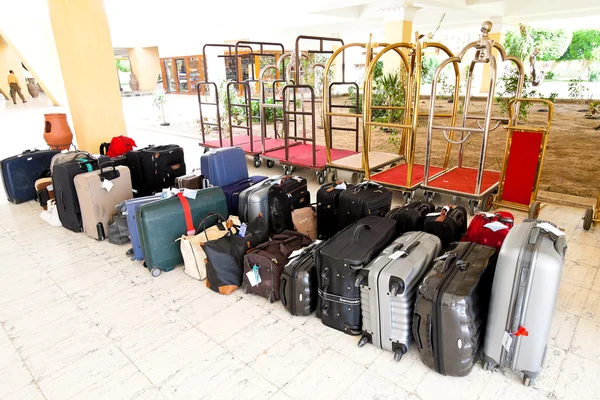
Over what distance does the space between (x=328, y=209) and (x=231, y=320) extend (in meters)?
1.33

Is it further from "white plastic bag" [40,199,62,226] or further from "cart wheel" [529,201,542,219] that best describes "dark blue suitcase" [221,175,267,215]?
"cart wheel" [529,201,542,219]

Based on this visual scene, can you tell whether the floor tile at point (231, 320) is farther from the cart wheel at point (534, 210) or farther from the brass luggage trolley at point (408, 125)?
the cart wheel at point (534, 210)

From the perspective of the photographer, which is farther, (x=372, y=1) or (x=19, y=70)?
(x=19, y=70)

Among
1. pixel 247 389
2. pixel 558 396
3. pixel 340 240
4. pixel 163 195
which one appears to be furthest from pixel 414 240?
pixel 163 195

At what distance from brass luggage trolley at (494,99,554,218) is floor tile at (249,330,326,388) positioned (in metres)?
2.81

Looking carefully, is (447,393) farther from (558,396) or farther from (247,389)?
(247,389)

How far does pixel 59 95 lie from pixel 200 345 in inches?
670

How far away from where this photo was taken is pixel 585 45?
20.9 m

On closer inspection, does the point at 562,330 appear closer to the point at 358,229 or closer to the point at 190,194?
the point at 358,229

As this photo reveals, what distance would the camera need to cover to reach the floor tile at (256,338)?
233 cm

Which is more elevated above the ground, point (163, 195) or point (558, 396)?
point (163, 195)

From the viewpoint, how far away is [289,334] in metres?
2.47

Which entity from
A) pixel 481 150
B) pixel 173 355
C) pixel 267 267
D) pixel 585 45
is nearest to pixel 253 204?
pixel 267 267

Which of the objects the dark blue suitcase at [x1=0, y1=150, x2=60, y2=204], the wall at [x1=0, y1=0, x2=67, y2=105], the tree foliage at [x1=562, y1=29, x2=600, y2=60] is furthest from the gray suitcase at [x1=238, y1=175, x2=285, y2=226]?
the tree foliage at [x1=562, y1=29, x2=600, y2=60]
